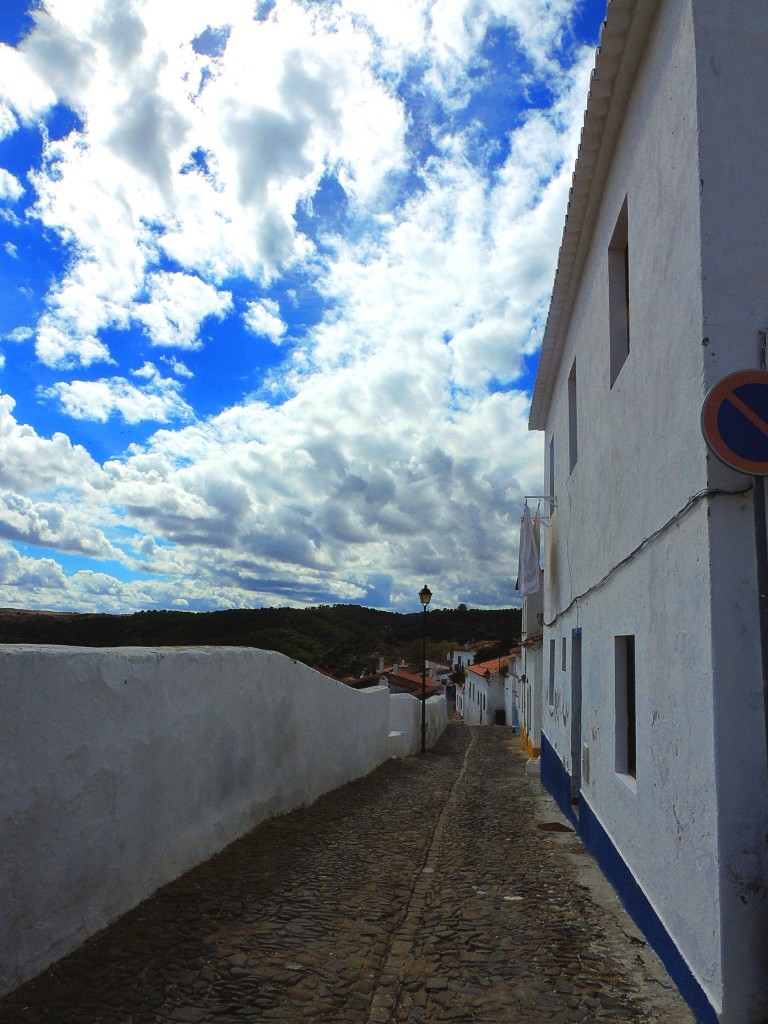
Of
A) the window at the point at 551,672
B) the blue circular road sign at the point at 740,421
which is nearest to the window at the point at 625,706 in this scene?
the blue circular road sign at the point at 740,421

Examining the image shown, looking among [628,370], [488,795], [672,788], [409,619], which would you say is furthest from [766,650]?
[409,619]

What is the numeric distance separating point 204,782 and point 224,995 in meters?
2.02

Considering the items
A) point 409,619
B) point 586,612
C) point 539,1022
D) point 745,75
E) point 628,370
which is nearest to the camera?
point 539,1022

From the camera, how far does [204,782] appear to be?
5496 millimetres

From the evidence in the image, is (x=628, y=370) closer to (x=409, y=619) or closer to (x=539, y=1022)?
(x=539, y=1022)

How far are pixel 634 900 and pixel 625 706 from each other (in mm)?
1379

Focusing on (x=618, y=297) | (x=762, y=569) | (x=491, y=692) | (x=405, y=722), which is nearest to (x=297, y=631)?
(x=491, y=692)

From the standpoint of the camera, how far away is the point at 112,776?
4.16 meters

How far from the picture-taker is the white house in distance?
3.13 meters

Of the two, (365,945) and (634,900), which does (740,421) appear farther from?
(365,945)

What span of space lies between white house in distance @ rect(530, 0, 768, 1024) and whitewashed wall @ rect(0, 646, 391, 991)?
3056mm

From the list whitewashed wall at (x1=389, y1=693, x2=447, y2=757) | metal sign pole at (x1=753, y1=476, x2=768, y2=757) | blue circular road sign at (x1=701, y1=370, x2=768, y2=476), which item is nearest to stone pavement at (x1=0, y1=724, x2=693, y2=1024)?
metal sign pole at (x1=753, y1=476, x2=768, y2=757)

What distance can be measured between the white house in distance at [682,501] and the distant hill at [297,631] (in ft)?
10.9

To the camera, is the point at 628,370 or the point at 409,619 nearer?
the point at 628,370
